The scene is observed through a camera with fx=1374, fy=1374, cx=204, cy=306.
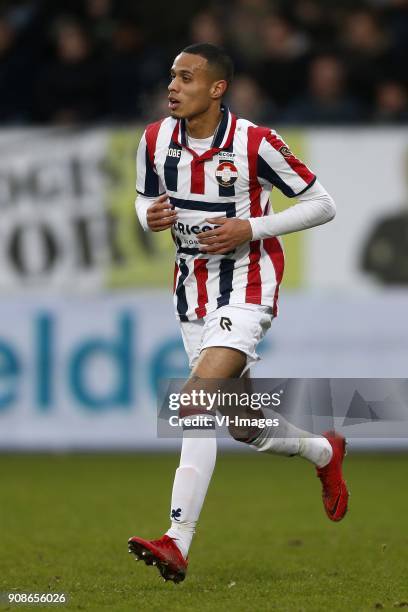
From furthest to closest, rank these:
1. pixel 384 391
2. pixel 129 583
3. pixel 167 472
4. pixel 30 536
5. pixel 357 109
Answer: pixel 357 109 < pixel 167 472 < pixel 384 391 < pixel 30 536 < pixel 129 583

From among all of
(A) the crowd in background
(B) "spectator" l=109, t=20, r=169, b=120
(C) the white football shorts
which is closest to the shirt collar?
(C) the white football shorts

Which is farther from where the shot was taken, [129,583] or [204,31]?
[204,31]

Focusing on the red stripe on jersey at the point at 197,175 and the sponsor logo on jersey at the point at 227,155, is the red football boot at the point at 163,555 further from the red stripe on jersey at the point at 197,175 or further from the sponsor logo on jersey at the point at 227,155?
the sponsor logo on jersey at the point at 227,155

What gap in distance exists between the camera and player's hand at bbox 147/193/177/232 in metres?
5.92

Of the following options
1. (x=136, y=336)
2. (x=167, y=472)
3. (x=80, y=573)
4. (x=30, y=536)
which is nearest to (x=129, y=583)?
(x=80, y=573)

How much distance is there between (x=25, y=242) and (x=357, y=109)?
323cm

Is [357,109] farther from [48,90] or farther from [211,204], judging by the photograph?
[211,204]

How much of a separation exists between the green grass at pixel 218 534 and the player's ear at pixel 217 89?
213 centimetres

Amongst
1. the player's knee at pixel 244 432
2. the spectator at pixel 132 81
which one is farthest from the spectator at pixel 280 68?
the player's knee at pixel 244 432

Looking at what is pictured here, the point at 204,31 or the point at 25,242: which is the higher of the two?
the point at 204,31

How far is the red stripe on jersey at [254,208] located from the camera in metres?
6.02

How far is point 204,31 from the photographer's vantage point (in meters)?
12.5

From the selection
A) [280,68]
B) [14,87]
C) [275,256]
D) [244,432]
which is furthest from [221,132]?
[14,87]

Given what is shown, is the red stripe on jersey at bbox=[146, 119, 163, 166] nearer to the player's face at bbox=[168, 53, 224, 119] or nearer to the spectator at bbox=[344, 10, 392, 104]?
the player's face at bbox=[168, 53, 224, 119]
